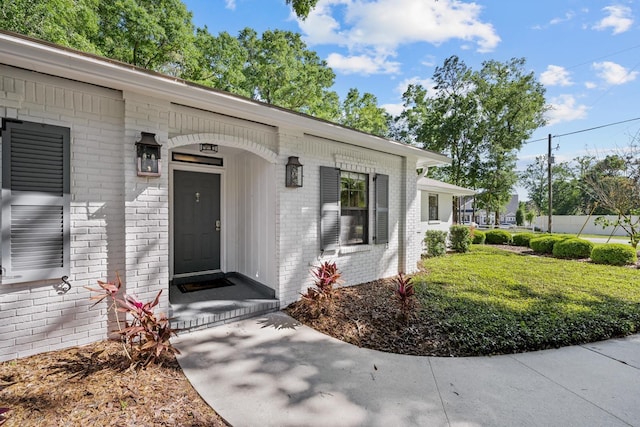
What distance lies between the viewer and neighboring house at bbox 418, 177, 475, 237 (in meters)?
12.1

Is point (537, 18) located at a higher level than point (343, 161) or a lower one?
higher

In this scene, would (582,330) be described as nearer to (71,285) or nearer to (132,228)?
(132,228)

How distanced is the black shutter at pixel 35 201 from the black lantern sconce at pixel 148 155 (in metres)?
0.66

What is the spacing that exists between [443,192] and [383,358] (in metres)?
11.5

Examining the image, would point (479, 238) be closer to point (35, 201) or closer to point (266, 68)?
point (266, 68)

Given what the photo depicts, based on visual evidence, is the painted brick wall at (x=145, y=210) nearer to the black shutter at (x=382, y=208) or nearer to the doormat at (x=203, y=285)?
the doormat at (x=203, y=285)

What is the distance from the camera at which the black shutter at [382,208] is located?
6105 millimetres

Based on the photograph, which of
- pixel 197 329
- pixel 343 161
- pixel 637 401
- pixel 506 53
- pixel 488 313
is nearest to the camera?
pixel 637 401

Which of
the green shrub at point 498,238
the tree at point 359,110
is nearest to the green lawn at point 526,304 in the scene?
the green shrub at point 498,238

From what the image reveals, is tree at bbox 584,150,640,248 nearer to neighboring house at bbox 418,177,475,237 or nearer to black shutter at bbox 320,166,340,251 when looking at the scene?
neighboring house at bbox 418,177,475,237

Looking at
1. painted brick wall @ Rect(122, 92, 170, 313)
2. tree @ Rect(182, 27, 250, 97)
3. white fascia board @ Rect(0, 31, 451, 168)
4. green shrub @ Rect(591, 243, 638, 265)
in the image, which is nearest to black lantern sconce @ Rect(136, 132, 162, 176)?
painted brick wall @ Rect(122, 92, 170, 313)

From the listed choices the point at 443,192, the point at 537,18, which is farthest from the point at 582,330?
the point at 443,192

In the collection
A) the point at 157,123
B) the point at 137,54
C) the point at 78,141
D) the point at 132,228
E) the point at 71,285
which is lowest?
the point at 71,285

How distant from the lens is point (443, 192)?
13102mm
